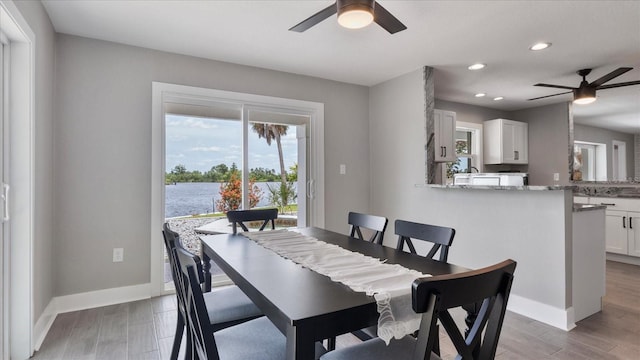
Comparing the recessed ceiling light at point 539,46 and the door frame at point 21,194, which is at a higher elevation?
the recessed ceiling light at point 539,46

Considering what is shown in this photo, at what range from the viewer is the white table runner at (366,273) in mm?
1091

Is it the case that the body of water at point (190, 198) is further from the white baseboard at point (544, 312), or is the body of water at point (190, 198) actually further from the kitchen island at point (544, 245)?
the white baseboard at point (544, 312)

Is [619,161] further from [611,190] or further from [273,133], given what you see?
[273,133]

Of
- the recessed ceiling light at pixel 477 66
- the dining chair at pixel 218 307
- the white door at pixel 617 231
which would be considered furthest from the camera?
the white door at pixel 617 231

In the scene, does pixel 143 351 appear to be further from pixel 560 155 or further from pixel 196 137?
pixel 560 155

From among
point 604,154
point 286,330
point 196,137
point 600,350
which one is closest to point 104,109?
point 196,137

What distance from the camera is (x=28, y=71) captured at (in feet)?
6.84

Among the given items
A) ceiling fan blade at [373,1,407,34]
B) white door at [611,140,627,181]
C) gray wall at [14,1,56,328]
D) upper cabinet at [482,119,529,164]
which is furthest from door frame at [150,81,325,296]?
white door at [611,140,627,181]

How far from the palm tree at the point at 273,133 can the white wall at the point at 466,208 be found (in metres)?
1.22

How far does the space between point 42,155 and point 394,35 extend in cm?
289

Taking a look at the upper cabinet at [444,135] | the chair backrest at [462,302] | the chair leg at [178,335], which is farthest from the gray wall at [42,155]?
the upper cabinet at [444,135]

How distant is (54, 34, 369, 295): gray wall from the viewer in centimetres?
283

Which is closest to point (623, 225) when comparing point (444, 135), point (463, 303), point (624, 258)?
point (624, 258)

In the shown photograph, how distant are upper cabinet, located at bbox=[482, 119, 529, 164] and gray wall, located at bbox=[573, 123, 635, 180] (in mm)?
943
